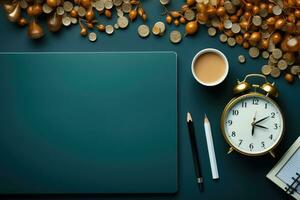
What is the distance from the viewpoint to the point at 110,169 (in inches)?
50.9

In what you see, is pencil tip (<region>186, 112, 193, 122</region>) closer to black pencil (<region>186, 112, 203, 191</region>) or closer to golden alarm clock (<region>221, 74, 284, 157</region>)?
black pencil (<region>186, 112, 203, 191</region>)

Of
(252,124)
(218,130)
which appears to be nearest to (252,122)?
(252,124)

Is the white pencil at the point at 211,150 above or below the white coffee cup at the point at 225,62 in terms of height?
below

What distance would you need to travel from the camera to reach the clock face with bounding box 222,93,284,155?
125 centimetres

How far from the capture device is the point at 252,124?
1246 millimetres

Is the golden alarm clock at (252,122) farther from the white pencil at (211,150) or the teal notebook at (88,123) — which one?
the teal notebook at (88,123)

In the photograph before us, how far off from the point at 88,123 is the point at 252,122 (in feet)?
1.60

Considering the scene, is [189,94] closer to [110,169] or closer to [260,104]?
[260,104]

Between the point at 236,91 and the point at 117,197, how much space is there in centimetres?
48

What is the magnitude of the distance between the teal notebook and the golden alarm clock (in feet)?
0.56

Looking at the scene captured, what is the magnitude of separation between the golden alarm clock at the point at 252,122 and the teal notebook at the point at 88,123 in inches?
6.7

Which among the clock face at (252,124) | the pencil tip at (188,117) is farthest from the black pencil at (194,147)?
the clock face at (252,124)

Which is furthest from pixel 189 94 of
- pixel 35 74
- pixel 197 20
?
pixel 35 74

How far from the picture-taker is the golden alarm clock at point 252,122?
1245 millimetres
